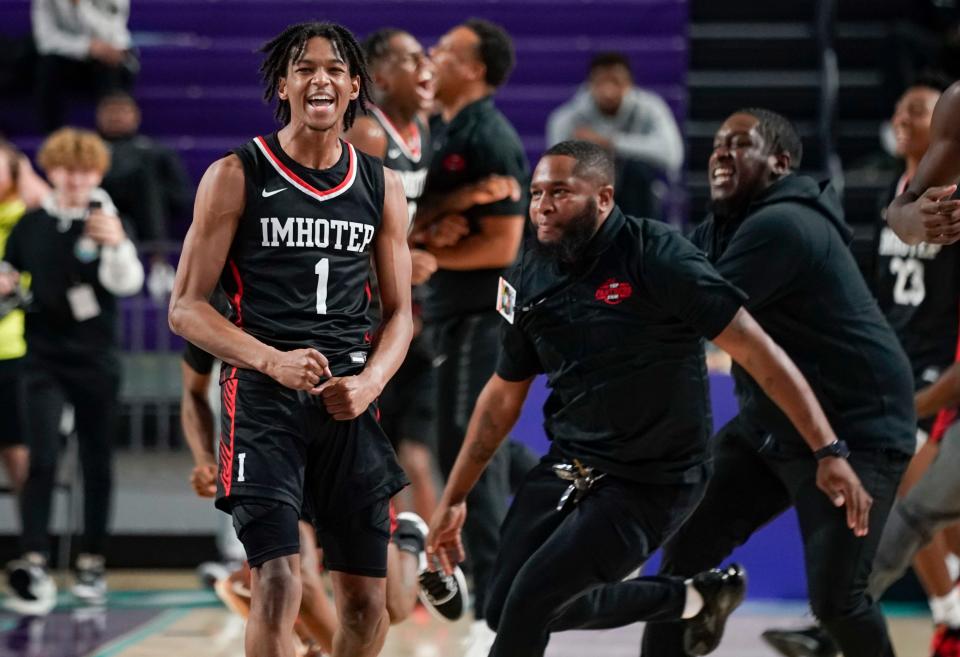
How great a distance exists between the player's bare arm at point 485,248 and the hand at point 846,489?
1.85 meters

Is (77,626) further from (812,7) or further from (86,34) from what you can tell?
(812,7)

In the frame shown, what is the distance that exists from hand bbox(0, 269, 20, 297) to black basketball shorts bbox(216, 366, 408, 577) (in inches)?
143

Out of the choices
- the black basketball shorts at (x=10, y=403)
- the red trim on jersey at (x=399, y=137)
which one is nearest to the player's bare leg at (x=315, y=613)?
the red trim on jersey at (x=399, y=137)

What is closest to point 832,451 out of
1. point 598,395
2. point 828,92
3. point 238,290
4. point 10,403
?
point 598,395

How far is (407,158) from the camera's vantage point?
224 inches

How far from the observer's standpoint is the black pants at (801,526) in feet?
14.3


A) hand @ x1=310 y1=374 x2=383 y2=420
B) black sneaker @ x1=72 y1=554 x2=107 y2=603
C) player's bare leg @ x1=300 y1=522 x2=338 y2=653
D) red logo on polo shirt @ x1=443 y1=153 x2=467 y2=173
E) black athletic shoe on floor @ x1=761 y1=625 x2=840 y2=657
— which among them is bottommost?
black sneaker @ x1=72 y1=554 x2=107 y2=603

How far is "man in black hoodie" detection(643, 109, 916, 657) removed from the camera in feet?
14.4

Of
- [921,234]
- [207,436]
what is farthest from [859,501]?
[207,436]

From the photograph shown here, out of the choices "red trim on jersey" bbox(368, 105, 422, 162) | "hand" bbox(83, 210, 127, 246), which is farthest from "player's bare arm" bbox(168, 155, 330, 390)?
"hand" bbox(83, 210, 127, 246)

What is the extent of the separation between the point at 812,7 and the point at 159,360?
6.28 m

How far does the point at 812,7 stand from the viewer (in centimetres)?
1206

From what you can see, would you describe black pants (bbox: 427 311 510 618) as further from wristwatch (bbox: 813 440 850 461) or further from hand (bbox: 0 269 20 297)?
hand (bbox: 0 269 20 297)

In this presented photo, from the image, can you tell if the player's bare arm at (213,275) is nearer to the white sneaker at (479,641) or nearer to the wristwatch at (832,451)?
the wristwatch at (832,451)
